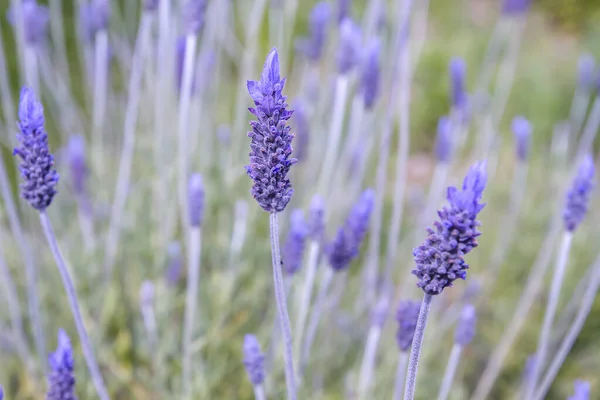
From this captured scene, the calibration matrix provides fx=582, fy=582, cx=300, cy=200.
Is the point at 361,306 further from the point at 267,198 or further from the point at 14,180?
the point at 14,180

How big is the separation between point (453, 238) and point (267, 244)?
5.60ft

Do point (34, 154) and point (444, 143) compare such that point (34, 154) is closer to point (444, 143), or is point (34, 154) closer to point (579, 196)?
point (579, 196)

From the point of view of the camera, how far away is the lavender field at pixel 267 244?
1091 millimetres

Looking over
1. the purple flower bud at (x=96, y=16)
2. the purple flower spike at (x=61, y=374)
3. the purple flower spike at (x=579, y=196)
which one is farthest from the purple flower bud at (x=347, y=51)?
the purple flower spike at (x=61, y=374)

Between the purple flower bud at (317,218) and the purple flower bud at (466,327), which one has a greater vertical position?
the purple flower bud at (317,218)

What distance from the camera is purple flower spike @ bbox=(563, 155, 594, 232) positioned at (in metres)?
1.16

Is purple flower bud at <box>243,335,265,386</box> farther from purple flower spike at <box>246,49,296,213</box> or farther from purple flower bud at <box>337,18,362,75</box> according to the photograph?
purple flower bud at <box>337,18,362,75</box>

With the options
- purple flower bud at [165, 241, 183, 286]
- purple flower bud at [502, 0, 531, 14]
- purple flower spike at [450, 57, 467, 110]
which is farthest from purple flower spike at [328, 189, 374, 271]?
purple flower bud at [502, 0, 531, 14]

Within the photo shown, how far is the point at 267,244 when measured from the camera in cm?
236

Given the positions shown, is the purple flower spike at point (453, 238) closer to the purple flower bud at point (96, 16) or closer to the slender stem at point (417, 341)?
the slender stem at point (417, 341)

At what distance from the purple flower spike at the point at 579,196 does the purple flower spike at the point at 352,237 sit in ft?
1.33

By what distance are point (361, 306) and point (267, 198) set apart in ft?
4.30

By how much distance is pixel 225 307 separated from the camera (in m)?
1.96

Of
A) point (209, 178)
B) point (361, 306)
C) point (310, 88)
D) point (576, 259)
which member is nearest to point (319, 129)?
point (310, 88)
